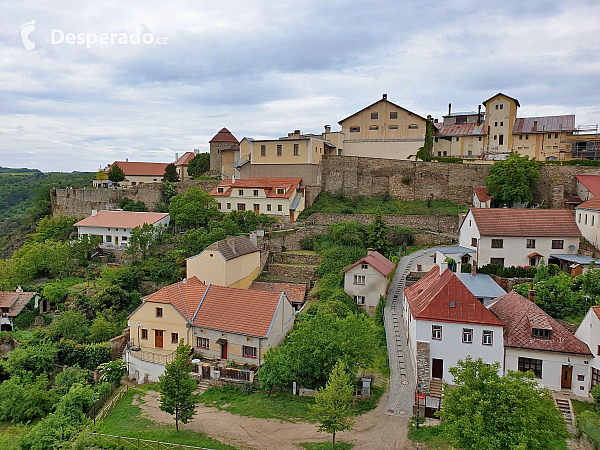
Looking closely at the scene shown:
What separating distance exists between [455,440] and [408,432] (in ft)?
15.0

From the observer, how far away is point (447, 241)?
3688cm

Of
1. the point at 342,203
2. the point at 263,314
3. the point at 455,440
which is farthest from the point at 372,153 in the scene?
the point at 455,440

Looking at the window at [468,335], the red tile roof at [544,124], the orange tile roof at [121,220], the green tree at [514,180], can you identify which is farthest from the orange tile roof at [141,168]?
the window at [468,335]

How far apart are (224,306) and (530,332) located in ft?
49.8

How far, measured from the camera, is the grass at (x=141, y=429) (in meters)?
16.6

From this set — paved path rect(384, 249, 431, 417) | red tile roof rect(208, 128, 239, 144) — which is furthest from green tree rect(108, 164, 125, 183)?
paved path rect(384, 249, 431, 417)

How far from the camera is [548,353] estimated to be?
1891cm

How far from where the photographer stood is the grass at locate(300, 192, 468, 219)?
4081cm

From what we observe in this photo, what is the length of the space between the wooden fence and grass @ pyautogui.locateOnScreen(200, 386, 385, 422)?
3.16m

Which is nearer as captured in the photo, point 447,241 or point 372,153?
point 447,241

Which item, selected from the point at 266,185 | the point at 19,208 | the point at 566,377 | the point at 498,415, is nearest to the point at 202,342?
the point at 498,415

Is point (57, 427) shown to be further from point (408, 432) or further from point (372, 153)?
point (372, 153)

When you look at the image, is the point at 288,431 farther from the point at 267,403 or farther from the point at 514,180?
the point at 514,180

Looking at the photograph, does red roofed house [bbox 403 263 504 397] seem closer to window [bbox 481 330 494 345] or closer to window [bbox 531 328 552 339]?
window [bbox 481 330 494 345]
